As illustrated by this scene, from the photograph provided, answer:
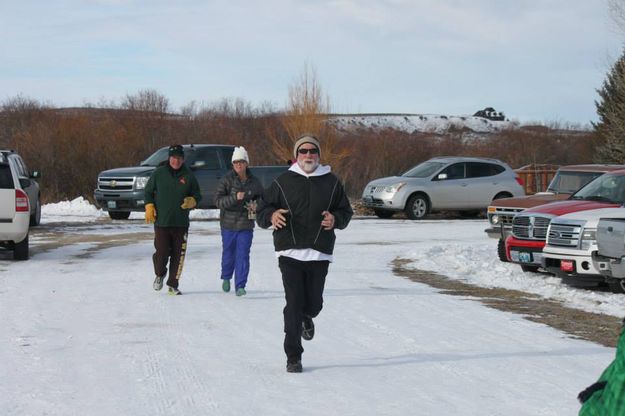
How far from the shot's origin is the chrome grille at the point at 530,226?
1459 cm

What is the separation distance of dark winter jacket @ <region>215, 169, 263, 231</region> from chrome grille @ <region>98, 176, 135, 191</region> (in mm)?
14646

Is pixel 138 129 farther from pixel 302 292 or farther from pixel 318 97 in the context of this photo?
pixel 302 292

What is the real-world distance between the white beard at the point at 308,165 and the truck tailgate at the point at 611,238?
2.25 meters

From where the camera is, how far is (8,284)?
13430mm

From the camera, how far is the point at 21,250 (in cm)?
1662

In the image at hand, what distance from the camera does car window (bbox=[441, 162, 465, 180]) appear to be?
94.1ft

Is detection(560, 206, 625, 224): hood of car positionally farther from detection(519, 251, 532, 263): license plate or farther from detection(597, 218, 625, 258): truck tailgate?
detection(597, 218, 625, 258): truck tailgate

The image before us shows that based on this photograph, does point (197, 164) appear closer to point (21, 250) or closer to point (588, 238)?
point (21, 250)

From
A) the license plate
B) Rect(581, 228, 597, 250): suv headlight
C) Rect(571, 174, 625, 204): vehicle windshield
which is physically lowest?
the license plate

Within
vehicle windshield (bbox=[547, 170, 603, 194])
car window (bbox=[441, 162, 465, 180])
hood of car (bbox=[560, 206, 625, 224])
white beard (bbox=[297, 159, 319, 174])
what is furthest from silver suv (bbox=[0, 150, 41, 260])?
car window (bbox=[441, 162, 465, 180])

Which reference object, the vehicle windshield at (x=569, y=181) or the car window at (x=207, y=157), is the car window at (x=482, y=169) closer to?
the car window at (x=207, y=157)

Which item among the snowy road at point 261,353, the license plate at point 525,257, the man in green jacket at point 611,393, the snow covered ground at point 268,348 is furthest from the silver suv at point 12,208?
the man in green jacket at point 611,393

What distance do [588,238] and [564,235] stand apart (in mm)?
492

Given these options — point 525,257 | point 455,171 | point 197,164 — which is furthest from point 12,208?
point 455,171
